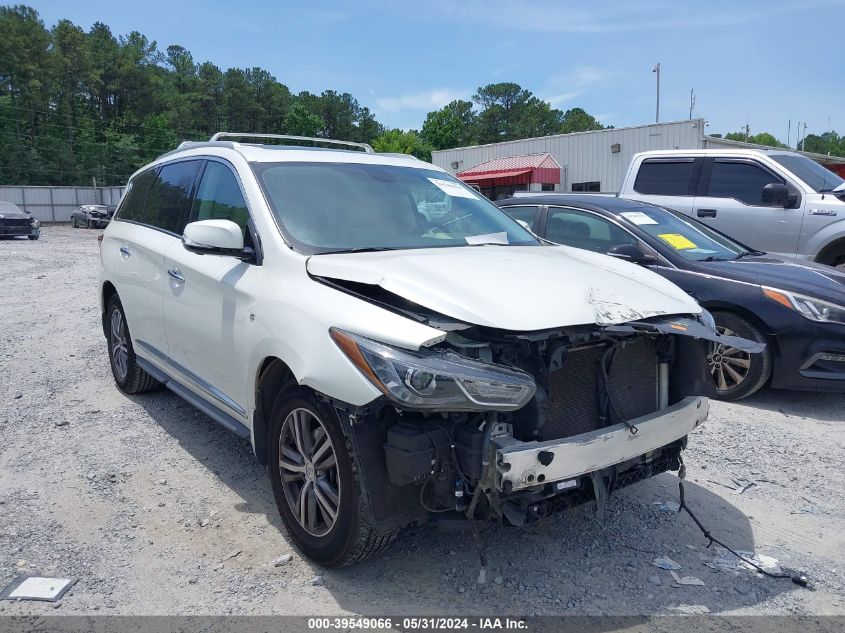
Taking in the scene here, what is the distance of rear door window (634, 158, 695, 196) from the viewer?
8.93m

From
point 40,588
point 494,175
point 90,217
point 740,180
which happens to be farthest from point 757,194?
point 90,217

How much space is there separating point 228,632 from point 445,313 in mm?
1515

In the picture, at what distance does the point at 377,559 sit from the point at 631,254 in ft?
11.9

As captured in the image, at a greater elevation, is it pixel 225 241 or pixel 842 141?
pixel 842 141

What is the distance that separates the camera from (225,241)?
11.3 feet

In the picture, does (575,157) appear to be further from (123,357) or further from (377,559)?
(377,559)

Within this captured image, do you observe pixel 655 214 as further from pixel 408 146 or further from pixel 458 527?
pixel 408 146

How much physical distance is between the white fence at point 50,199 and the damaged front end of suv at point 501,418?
51.1 m

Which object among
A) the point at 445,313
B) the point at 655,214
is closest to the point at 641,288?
the point at 445,313

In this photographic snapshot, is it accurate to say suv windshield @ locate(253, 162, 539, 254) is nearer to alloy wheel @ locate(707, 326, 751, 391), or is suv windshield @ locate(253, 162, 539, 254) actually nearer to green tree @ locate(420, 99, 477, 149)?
alloy wheel @ locate(707, 326, 751, 391)

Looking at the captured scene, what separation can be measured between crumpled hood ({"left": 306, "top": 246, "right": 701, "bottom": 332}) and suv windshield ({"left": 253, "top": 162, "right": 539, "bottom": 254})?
24 centimetres

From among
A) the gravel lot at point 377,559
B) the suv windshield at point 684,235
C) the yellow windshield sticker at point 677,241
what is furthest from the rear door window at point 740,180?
the gravel lot at point 377,559

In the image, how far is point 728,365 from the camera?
18.2 feet

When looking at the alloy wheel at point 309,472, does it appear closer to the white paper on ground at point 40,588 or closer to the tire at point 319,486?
the tire at point 319,486
